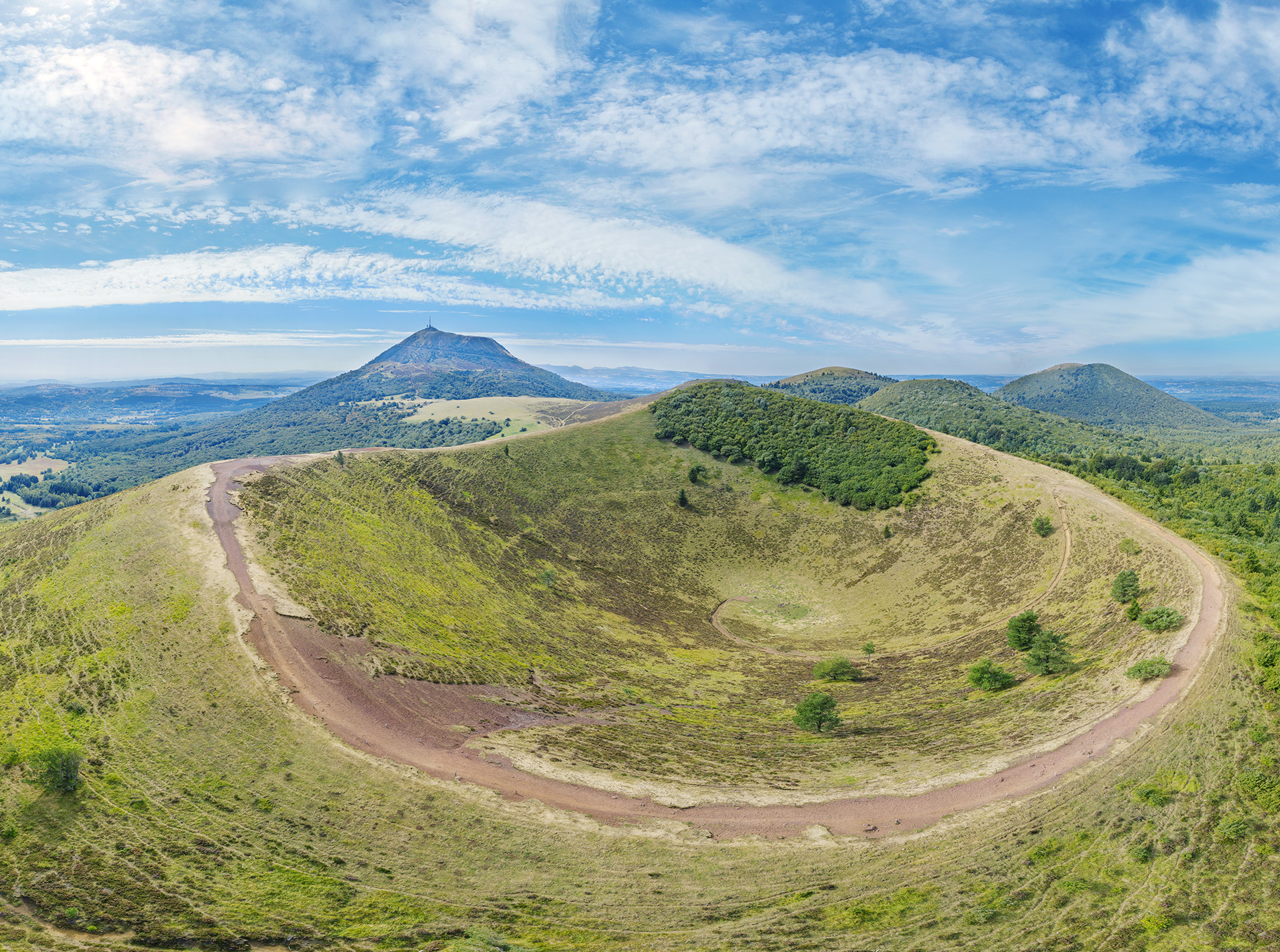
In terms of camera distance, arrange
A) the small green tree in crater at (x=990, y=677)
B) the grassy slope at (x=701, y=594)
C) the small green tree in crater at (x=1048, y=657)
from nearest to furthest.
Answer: the grassy slope at (x=701, y=594) → the small green tree in crater at (x=1048, y=657) → the small green tree in crater at (x=990, y=677)

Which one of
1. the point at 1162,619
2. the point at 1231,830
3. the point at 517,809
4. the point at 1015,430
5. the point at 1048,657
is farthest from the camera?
the point at 1015,430

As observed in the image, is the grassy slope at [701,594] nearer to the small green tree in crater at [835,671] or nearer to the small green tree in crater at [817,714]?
the small green tree in crater at [817,714]

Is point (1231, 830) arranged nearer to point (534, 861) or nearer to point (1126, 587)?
point (1126, 587)

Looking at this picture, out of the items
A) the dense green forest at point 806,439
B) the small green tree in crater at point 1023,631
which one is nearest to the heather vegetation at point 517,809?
the small green tree in crater at point 1023,631

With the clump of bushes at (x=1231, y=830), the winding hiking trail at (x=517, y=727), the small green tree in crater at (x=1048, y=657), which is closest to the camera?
the clump of bushes at (x=1231, y=830)

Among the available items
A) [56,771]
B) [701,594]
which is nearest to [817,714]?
[701,594]

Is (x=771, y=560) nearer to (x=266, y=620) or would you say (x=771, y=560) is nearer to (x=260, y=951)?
(x=266, y=620)

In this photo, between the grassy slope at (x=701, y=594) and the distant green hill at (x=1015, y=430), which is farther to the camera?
the distant green hill at (x=1015, y=430)
